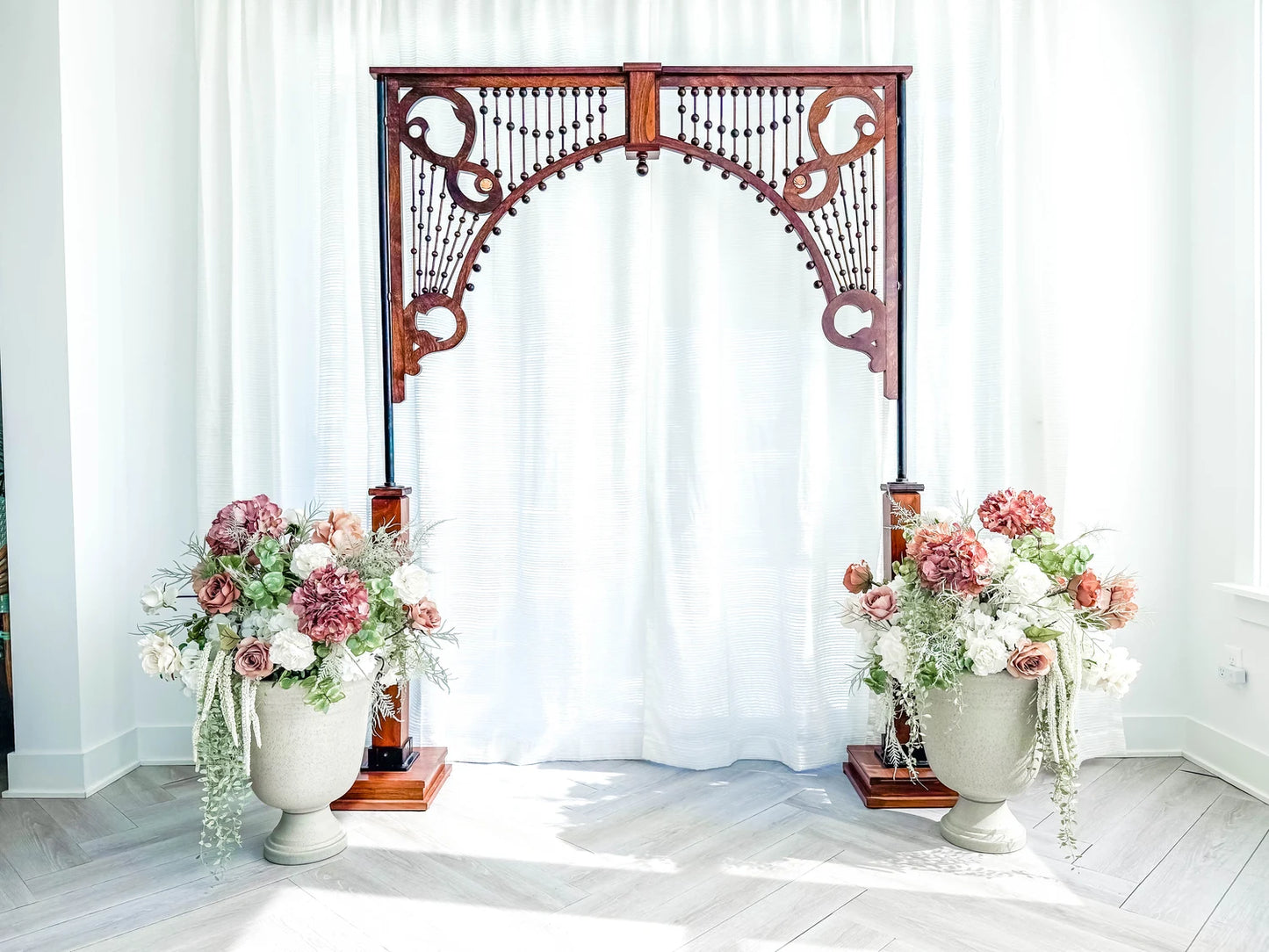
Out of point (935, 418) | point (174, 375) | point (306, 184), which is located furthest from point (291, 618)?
point (935, 418)

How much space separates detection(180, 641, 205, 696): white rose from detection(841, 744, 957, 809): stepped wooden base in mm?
1847

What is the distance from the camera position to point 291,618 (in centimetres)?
199

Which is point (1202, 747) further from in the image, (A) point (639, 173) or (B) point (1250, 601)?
(A) point (639, 173)

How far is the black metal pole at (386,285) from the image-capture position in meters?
2.49

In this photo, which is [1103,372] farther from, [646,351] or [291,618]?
[291,618]

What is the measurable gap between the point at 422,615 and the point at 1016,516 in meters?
1.59

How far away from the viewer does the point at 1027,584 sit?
2012 millimetres

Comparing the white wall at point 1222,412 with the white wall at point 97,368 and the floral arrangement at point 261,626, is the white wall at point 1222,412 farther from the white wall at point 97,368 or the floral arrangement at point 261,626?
the white wall at point 97,368

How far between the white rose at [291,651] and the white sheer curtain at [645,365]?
0.88 meters

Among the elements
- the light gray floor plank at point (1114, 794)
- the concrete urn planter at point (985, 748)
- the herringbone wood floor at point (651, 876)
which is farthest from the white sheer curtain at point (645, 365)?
the concrete urn planter at point (985, 748)

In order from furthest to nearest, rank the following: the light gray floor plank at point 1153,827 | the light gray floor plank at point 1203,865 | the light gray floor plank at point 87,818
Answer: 1. the light gray floor plank at point 87,818
2. the light gray floor plank at point 1153,827
3. the light gray floor plank at point 1203,865

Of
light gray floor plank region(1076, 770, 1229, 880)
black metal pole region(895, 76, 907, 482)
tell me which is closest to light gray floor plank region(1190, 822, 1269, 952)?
light gray floor plank region(1076, 770, 1229, 880)

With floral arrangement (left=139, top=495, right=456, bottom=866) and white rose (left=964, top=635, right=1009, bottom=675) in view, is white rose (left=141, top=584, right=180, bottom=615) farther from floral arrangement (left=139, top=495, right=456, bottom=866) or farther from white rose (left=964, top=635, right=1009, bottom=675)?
white rose (left=964, top=635, right=1009, bottom=675)

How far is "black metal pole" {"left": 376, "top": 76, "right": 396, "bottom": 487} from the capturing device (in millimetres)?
2490
